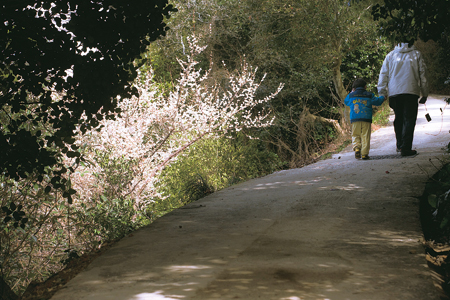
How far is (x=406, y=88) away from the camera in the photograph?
7.65 m

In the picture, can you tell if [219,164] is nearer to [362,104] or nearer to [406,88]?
[362,104]

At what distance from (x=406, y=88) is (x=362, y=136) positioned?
123 cm

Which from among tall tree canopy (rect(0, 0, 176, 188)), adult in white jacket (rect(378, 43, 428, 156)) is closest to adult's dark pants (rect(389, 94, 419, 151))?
adult in white jacket (rect(378, 43, 428, 156))

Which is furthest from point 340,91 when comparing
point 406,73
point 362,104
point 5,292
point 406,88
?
point 5,292

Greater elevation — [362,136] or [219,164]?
[362,136]

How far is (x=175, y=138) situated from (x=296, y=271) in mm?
6826

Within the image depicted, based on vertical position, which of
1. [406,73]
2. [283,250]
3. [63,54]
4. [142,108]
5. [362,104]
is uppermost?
[63,54]

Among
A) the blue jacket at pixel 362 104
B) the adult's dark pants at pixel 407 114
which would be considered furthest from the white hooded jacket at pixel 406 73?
the blue jacket at pixel 362 104

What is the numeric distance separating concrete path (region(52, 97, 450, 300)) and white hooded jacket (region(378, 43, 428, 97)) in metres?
1.99

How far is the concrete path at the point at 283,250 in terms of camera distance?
2902 mm

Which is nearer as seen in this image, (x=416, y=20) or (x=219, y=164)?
(x=416, y=20)

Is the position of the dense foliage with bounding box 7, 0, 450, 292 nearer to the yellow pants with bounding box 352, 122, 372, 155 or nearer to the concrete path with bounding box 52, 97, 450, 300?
the concrete path with bounding box 52, 97, 450, 300

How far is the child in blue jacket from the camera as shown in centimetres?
818

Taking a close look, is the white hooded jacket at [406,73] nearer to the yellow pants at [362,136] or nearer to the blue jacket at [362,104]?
the blue jacket at [362,104]
